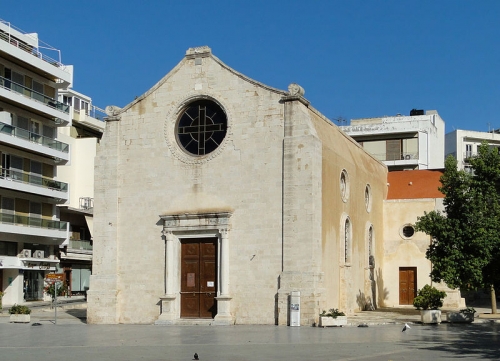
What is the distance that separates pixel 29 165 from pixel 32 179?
3.17 ft

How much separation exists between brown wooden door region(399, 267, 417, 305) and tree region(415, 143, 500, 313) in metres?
8.39

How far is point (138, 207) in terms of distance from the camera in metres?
32.5

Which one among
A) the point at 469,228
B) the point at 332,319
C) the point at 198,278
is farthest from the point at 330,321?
the point at 469,228

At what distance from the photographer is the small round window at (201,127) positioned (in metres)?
31.9

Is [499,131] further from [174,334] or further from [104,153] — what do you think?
[174,334]

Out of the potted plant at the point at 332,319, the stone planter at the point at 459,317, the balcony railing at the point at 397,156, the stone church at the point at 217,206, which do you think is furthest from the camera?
the balcony railing at the point at 397,156

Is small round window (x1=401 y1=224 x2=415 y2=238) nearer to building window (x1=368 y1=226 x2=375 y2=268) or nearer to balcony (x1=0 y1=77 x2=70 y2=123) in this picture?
building window (x1=368 y1=226 x2=375 y2=268)

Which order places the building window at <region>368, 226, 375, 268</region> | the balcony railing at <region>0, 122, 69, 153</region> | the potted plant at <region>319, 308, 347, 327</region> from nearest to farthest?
the potted plant at <region>319, 308, 347, 327</region>
the building window at <region>368, 226, 375, 268</region>
the balcony railing at <region>0, 122, 69, 153</region>

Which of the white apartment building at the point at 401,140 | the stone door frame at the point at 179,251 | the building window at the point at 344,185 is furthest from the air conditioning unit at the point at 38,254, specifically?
the white apartment building at the point at 401,140

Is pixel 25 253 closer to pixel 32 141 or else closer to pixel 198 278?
pixel 32 141

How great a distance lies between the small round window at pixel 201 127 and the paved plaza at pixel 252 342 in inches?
302

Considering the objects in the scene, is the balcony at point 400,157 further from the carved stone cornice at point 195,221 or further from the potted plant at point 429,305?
the potted plant at point 429,305

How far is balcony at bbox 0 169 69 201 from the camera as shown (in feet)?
155

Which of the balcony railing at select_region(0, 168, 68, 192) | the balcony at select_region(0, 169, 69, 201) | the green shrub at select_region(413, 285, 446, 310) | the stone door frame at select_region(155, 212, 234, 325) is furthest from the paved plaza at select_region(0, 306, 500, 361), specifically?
the balcony railing at select_region(0, 168, 68, 192)
